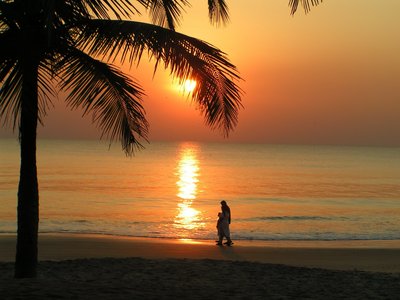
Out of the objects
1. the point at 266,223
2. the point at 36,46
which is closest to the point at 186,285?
the point at 36,46

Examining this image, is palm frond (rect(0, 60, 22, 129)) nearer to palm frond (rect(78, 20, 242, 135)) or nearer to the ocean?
palm frond (rect(78, 20, 242, 135))

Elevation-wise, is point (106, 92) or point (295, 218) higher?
point (106, 92)

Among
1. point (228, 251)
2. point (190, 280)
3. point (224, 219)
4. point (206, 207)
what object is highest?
point (190, 280)

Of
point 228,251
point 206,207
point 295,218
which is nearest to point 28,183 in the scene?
point 228,251

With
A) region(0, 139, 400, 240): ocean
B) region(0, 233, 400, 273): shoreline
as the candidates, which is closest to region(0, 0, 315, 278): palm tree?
region(0, 233, 400, 273): shoreline

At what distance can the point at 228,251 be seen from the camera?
21.7 meters

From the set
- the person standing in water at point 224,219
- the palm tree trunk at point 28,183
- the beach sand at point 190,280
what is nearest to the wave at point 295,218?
the person standing in water at point 224,219

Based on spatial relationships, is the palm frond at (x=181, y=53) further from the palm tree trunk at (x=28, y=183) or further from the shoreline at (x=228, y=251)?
the shoreline at (x=228, y=251)

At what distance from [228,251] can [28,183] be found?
1202 centimetres

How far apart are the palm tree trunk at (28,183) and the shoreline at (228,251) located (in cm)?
805

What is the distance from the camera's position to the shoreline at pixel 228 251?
19.7 metres

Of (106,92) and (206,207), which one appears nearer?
(106,92)

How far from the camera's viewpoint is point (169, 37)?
9.38 metres

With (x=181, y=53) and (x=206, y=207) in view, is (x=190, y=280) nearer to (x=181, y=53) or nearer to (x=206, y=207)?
(x=181, y=53)
